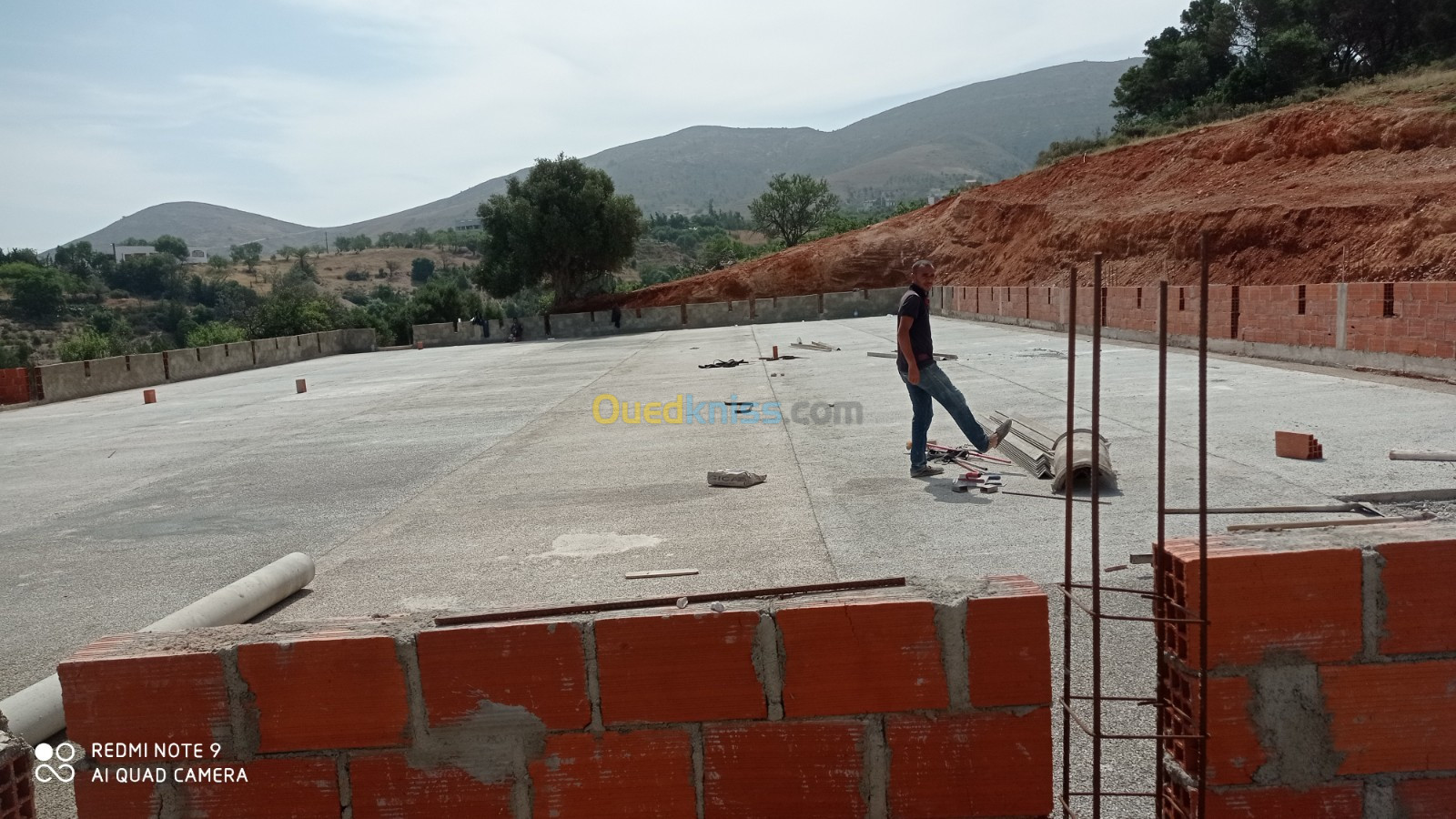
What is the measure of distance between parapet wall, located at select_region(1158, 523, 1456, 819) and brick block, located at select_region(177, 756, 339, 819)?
2600 mm

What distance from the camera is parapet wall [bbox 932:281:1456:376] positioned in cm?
1139

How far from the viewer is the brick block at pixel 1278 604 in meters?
2.77

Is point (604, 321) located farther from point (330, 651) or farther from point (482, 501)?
point (330, 651)

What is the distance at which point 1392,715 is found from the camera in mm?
2828

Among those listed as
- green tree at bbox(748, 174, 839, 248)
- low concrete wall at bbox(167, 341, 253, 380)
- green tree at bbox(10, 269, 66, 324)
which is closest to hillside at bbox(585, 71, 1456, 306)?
low concrete wall at bbox(167, 341, 253, 380)

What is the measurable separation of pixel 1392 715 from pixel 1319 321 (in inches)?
514

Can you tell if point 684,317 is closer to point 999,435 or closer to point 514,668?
point 999,435

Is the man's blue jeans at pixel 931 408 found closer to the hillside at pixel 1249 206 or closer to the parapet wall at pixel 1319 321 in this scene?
the parapet wall at pixel 1319 321

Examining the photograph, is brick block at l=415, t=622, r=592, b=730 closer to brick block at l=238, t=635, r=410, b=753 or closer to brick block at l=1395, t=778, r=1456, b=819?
brick block at l=238, t=635, r=410, b=753

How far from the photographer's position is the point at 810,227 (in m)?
76.9

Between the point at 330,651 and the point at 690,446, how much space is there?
7.48 metres

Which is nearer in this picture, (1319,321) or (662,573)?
(662,573)

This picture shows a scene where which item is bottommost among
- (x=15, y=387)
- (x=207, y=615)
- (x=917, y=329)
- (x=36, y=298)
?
(x=207, y=615)

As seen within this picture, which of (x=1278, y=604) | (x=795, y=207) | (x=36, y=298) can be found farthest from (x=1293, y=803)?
(x=36, y=298)
